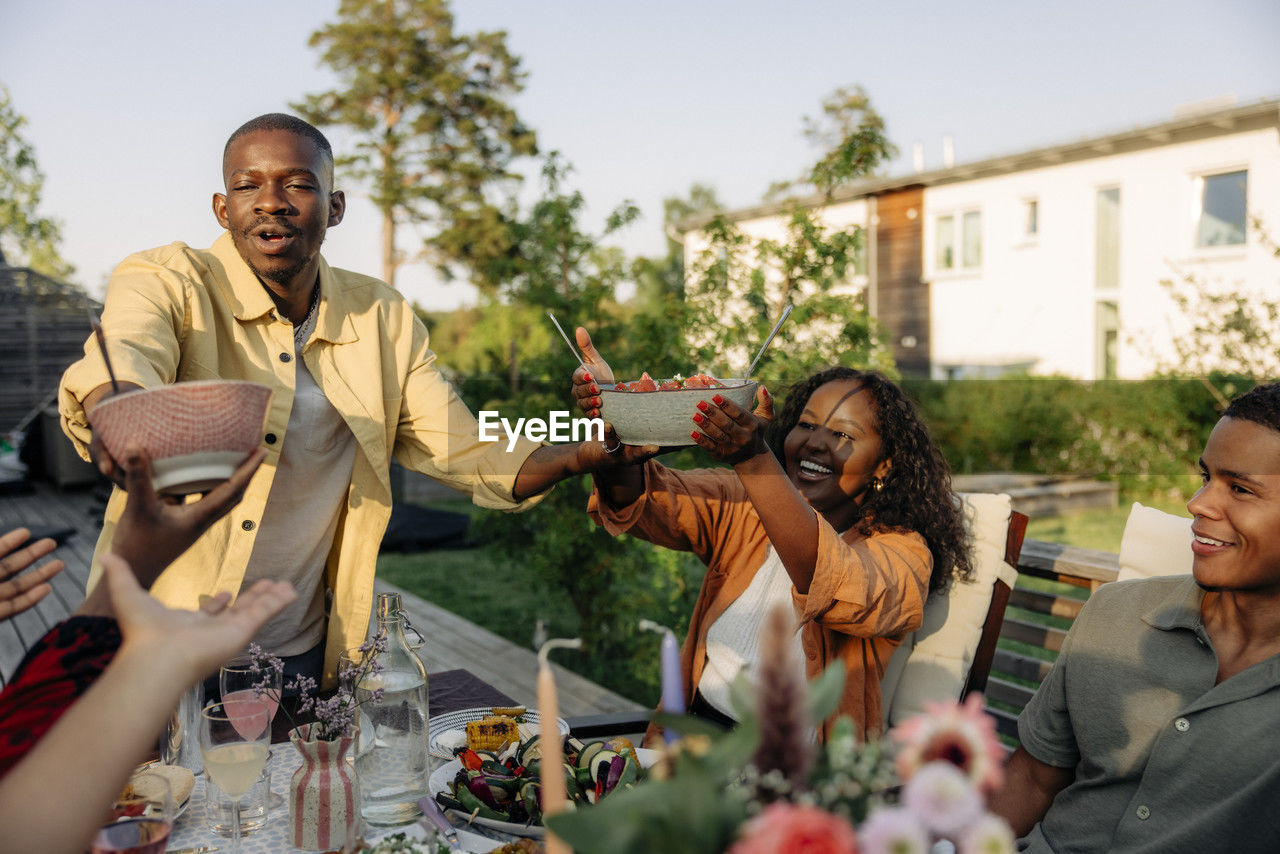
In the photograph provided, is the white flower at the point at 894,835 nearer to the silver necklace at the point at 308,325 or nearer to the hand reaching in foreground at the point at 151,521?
the hand reaching in foreground at the point at 151,521

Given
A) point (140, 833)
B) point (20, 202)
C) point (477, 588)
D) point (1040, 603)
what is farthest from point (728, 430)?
point (20, 202)

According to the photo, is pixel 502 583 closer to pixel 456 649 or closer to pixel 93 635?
pixel 456 649

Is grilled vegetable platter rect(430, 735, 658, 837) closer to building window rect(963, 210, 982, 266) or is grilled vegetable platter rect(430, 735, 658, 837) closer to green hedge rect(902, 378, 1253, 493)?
green hedge rect(902, 378, 1253, 493)

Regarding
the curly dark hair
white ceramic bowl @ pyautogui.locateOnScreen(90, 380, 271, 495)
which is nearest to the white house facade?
the curly dark hair

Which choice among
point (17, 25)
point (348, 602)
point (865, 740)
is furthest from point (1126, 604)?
point (17, 25)

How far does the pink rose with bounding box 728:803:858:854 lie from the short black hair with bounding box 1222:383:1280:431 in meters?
1.26

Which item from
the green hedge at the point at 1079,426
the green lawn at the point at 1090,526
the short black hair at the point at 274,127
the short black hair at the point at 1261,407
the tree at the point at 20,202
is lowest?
the green lawn at the point at 1090,526

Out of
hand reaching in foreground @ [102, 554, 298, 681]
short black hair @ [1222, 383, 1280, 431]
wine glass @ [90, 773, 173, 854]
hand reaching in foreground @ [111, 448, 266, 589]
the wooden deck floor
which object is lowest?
the wooden deck floor

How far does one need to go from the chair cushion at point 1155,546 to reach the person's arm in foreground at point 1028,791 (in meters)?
0.51

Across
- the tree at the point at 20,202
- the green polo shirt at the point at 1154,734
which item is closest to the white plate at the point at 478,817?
the green polo shirt at the point at 1154,734

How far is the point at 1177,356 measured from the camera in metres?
11.0

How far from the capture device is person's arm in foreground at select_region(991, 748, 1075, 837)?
→ 1.79 m

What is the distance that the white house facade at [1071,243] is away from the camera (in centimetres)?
1129

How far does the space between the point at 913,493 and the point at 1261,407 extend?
77cm
